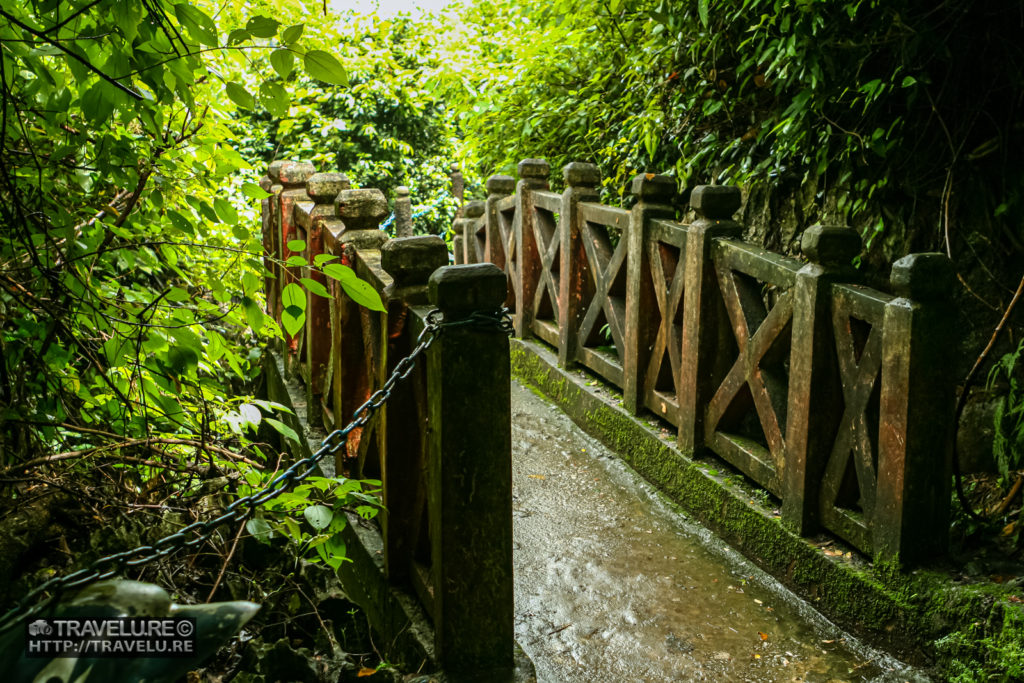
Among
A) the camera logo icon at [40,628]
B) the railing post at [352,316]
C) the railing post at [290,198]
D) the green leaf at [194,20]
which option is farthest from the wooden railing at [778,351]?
the camera logo icon at [40,628]

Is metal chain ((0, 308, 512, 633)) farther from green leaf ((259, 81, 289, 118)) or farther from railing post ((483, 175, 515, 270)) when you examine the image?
railing post ((483, 175, 515, 270))

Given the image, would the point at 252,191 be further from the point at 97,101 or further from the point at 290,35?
the point at 290,35

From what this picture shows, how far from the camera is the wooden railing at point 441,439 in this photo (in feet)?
8.49

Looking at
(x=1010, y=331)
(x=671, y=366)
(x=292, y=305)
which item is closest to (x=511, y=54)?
(x=671, y=366)

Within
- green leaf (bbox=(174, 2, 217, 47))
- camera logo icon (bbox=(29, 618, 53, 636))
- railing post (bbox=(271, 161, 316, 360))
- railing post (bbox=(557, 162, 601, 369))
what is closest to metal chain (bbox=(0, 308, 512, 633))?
camera logo icon (bbox=(29, 618, 53, 636))

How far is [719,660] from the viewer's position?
327 centimetres

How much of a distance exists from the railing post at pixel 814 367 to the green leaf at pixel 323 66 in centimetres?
200

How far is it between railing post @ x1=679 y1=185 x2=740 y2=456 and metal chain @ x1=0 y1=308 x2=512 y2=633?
1.91 m

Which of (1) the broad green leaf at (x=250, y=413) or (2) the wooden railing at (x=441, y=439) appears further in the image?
(1) the broad green leaf at (x=250, y=413)

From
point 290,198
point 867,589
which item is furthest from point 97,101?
point 290,198

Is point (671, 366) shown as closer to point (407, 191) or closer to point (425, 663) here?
point (425, 663)

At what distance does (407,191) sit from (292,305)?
12.4 metres

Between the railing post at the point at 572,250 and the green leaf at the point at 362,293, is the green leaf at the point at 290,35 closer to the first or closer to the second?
the green leaf at the point at 362,293

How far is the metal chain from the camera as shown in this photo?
1.64 metres
